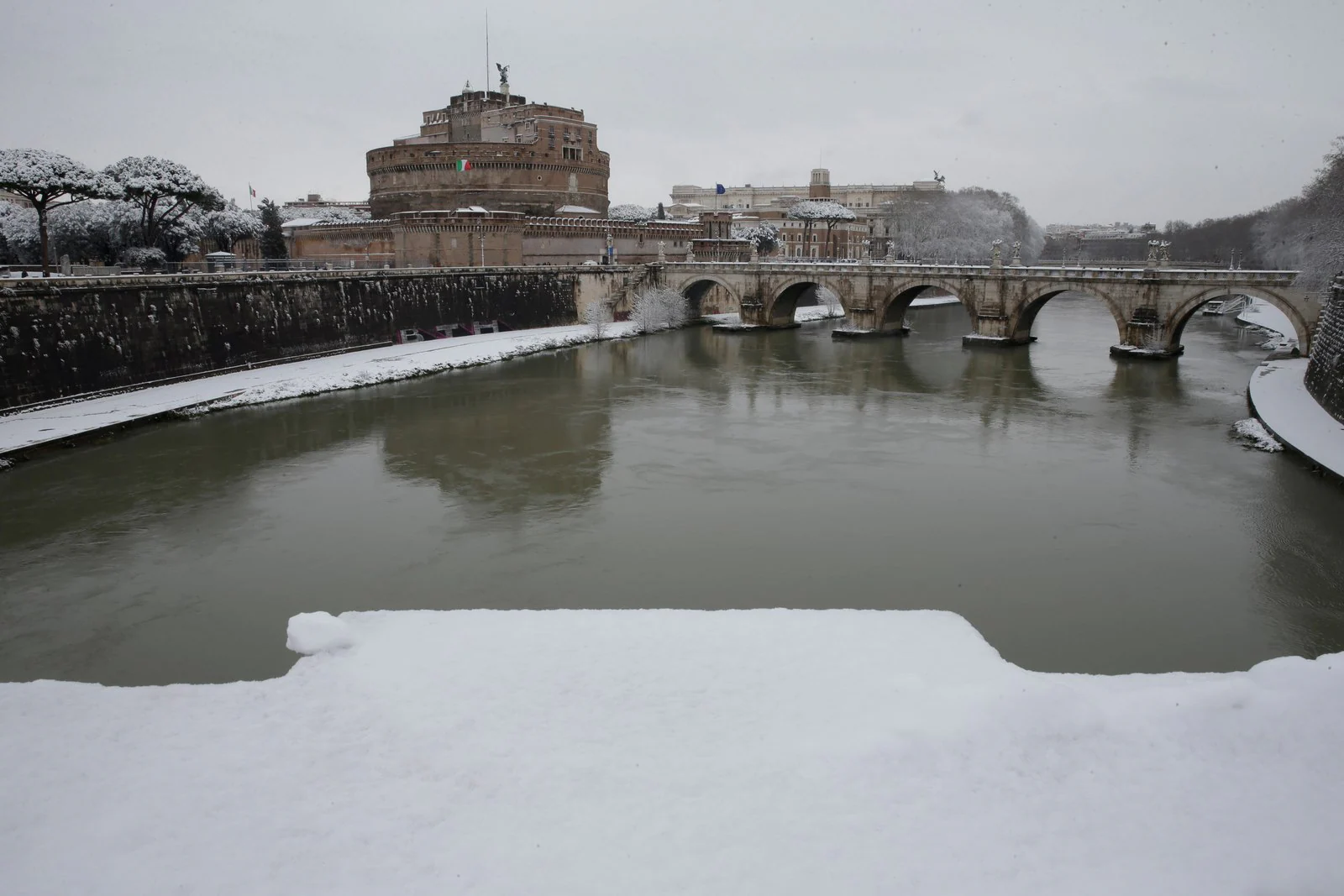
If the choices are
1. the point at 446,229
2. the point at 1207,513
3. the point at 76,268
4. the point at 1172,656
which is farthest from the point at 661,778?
the point at 446,229

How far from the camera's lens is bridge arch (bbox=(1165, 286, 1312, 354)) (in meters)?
24.5

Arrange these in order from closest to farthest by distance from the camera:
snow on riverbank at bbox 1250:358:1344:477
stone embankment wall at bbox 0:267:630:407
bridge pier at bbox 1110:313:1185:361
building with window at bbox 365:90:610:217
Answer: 1. snow on riverbank at bbox 1250:358:1344:477
2. stone embankment wall at bbox 0:267:630:407
3. bridge pier at bbox 1110:313:1185:361
4. building with window at bbox 365:90:610:217

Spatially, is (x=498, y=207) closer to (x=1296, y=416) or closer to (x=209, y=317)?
(x=209, y=317)

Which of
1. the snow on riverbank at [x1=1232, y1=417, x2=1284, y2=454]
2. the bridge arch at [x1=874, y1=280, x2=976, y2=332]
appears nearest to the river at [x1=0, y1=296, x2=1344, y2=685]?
the snow on riverbank at [x1=1232, y1=417, x2=1284, y2=454]

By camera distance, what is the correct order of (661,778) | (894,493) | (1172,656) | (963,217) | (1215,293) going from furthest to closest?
1. (963,217)
2. (1215,293)
3. (894,493)
4. (1172,656)
5. (661,778)

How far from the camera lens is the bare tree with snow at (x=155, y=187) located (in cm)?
2731

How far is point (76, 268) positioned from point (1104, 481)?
79.4ft

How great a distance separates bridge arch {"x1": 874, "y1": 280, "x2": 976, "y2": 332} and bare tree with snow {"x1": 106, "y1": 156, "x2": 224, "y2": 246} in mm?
23890

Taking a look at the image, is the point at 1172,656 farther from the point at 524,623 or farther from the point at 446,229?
the point at 446,229

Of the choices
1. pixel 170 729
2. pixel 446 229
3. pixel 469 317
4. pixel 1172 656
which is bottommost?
pixel 1172 656

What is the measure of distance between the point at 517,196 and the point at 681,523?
34.6 meters

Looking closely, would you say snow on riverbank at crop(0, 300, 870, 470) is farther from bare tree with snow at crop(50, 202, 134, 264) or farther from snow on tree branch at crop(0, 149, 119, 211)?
bare tree with snow at crop(50, 202, 134, 264)

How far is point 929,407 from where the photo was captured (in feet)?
68.2

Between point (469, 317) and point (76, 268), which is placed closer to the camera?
point (76, 268)
